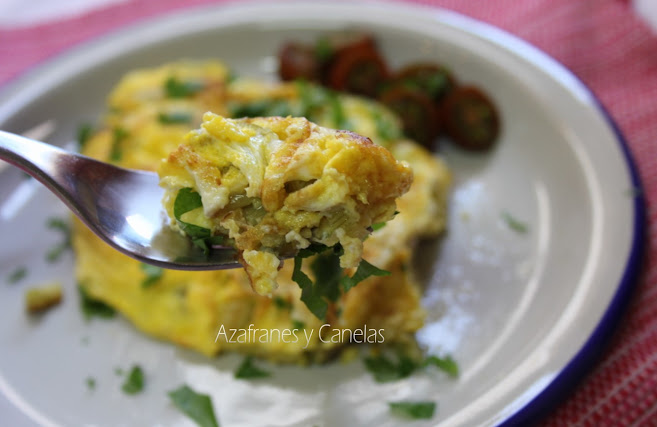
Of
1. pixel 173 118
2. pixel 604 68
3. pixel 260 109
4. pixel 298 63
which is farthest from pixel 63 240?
pixel 604 68

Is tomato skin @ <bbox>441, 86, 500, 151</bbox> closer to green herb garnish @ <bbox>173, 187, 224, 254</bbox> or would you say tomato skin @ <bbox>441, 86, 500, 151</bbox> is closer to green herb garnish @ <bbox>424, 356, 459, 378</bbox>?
green herb garnish @ <bbox>424, 356, 459, 378</bbox>

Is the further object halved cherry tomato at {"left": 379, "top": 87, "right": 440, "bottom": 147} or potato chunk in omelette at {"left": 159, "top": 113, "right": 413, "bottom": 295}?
halved cherry tomato at {"left": 379, "top": 87, "right": 440, "bottom": 147}

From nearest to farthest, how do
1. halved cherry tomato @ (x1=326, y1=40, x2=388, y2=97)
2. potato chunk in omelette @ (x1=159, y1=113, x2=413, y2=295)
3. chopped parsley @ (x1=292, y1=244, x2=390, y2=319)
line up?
potato chunk in omelette @ (x1=159, y1=113, x2=413, y2=295)
chopped parsley @ (x1=292, y1=244, x2=390, y2=319)
halved cherry tomato @ (x1=326, y1=40, x2=388, y2=97)

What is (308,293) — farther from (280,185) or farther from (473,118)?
(473,118)

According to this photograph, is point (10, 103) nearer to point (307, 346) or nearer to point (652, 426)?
point (307, 346)

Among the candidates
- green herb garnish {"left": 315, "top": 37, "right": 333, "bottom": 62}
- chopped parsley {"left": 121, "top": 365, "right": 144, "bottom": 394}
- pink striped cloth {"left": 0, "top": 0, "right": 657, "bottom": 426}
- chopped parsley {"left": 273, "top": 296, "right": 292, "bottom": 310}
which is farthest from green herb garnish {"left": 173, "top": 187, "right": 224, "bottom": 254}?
green herb garnish {"left": 315, "top": 37, "right": 333, "bottom": 62}

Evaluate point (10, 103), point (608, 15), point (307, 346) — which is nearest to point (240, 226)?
point (307, 346)
